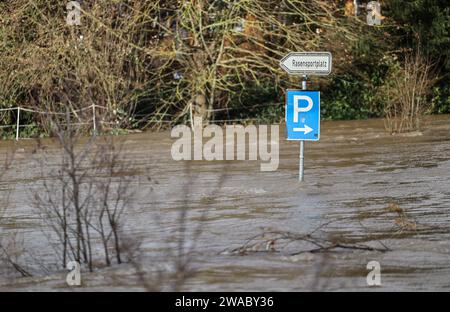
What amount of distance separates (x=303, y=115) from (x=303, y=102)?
0.25 metres

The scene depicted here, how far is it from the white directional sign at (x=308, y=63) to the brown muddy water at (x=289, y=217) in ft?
6.96

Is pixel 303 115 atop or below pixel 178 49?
below

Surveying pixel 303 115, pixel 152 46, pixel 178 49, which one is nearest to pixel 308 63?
pixel 303 115

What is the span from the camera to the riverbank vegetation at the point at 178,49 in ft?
117

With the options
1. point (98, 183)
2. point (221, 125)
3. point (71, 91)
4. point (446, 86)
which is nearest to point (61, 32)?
point (71, 91)

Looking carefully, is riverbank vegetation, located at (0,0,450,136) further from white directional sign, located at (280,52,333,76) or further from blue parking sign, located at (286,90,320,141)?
white directional sign, located at (280,52,333,76)

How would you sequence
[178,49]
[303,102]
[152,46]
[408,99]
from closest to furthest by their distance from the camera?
1. [303,102]
2. [408,99]
3. [178,49]
4. [152,46]

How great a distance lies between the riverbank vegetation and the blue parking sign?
1476cm

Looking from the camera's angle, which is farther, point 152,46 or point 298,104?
point 152,46

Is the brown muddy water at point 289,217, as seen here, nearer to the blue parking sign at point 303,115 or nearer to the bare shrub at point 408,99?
the blue parking sign at point 303,115

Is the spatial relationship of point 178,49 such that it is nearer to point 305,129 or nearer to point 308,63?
point 305,129

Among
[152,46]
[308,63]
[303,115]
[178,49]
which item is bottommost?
[303,115]

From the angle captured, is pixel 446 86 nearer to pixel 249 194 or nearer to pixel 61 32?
pixel 61 32

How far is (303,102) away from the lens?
19.9m
